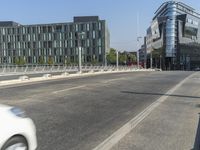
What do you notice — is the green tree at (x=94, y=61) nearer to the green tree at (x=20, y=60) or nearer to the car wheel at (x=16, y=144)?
the green tree at (x=20, y=60)

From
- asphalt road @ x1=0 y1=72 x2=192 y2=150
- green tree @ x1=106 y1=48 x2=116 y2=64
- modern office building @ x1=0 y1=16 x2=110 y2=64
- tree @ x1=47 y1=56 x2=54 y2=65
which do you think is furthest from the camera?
green tree @ x1=106 y1=48 x2=116 y2=64

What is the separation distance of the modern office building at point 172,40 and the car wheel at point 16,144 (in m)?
161

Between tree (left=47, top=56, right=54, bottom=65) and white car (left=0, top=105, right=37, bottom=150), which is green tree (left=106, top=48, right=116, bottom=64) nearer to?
tree (left=47, top=56, right=54, bottom=65)

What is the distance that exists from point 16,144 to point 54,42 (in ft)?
529

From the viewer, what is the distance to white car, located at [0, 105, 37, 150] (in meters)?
5.62

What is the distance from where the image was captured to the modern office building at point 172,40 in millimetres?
170125

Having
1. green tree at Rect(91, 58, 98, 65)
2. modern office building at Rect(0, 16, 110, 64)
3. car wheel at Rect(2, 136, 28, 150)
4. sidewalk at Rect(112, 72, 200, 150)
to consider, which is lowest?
sidewalk at Rect(112, 72, 200, 150)

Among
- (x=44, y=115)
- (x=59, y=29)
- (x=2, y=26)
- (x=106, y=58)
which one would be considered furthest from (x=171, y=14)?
(x=44, y=115)

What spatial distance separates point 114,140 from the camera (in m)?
8.66

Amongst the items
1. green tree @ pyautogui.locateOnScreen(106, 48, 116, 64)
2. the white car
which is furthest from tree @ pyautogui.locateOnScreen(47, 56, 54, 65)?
the white car

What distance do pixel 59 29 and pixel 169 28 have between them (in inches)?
1719

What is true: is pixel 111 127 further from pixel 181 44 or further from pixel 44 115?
pixel 181 44

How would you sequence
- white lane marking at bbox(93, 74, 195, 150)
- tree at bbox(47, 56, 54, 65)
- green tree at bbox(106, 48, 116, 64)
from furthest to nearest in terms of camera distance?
1. green tree at bbox(106, 48, 116, 64)
2. tree at bbox(47, 56, 54, 65)
3. white lane marking at bbox(93, 74, 195, 150)

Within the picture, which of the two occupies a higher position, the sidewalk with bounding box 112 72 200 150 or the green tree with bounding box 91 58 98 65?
the green tree with bounding box 91 58 98 65
